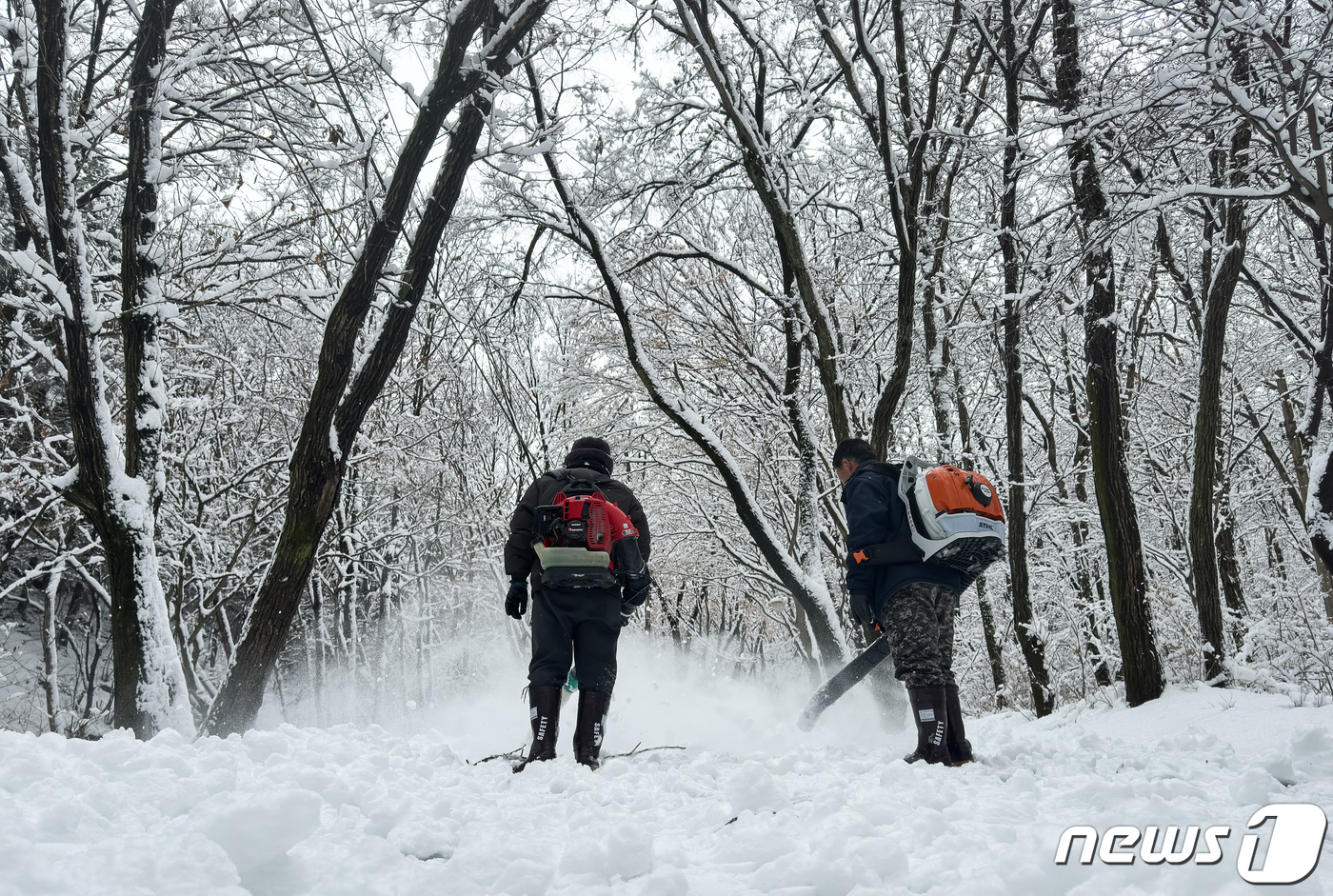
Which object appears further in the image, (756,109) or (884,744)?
(756,109)

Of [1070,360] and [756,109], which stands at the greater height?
[756,109]

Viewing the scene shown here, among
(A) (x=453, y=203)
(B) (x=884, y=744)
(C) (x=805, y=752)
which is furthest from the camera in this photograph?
(A) (x=453, y=203)

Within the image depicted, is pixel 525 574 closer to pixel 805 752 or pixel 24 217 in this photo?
pixel 805 752

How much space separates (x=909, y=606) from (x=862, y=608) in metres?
0.25

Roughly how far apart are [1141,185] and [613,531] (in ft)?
13.0

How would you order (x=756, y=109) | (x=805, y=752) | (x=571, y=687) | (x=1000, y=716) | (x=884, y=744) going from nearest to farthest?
(x=805, y=752)
(x=571, y=687)
(x=884, y=744)
(x=1000, y=716)
(x=756, y=109)

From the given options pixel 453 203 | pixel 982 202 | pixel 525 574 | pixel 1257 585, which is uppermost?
pixel 982 202

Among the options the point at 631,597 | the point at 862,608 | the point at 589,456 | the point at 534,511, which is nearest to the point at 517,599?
the point at 534,511

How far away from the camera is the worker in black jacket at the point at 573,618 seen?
4.36 meters

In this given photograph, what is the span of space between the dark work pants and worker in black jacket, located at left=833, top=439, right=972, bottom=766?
141cm

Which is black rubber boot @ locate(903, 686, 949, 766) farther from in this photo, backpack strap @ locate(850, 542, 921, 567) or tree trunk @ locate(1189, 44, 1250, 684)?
tree trunk @ locate(1189, 44, 1250, 684)

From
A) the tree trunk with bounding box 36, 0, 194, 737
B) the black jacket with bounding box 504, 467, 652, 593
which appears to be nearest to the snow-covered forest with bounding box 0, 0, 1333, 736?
the tree trunk with bounding box 36, 0, 194, 737

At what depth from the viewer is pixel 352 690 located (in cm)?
1781

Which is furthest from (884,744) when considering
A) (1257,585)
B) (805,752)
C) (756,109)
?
(1257,585)
